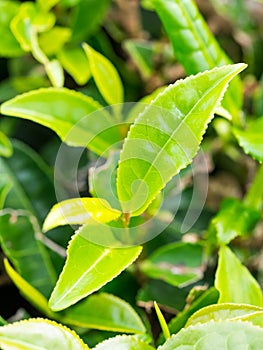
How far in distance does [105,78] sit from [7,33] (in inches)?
6.1

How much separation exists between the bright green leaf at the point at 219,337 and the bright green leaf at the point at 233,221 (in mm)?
177

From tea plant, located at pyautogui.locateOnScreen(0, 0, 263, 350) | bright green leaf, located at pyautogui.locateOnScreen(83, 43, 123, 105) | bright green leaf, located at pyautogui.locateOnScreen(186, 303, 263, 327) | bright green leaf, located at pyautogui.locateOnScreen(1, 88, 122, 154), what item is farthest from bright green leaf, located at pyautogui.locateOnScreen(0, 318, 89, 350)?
bright green leaf, located at pyautogui.locateOnScreen(83, 43, 123, 105)

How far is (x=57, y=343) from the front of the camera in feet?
1.80

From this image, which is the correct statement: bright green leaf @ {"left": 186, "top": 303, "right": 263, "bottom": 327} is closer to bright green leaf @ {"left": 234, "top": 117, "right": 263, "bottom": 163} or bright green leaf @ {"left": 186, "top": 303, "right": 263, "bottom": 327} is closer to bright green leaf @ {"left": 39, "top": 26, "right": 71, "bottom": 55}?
bright green leaf @ {"left": 234, "top": 117, "right": 263, "bottom": 163}

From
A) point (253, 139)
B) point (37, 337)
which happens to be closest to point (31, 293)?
point (37, 337)

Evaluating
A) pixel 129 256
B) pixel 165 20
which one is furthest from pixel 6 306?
pixel 165 20

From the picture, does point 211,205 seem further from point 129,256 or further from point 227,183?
point 129,256

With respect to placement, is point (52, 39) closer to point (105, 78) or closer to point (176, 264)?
point (105, 78)

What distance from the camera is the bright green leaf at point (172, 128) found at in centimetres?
60

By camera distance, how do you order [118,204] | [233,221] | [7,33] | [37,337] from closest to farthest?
[37,337]
[118,204]
[233,221]
[7,33]

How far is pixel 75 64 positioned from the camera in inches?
35.6

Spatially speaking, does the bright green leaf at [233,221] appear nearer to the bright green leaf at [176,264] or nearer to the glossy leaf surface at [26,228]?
the bright green leaf at [176,264]

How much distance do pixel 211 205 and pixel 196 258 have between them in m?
0.22

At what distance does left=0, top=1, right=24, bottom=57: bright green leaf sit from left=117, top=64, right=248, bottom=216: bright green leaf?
0.32 m
